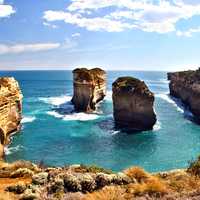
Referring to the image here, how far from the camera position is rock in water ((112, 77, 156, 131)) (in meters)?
60.1

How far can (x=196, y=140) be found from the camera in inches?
2055

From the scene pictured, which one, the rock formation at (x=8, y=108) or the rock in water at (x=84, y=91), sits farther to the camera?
the rock in water at (x=84, y=91)

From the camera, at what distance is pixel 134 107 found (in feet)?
199

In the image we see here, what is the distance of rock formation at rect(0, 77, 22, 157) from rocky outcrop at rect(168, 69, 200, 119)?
32407mm

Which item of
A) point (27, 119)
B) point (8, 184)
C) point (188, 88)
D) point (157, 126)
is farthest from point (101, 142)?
point (188, 88)

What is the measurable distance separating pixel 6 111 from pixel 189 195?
3997cm

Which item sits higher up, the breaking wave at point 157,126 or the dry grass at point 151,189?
the dry grass at point 151,189

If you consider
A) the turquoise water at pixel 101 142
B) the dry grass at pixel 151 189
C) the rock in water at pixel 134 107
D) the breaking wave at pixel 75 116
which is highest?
the dry grass at pixel 151 189

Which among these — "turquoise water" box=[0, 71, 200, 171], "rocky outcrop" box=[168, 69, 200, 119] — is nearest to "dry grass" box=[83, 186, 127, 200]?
"turquoise water" box=[0, 71, 200, 171]

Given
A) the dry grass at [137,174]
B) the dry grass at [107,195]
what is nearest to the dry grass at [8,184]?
the dry grass at [107,195]

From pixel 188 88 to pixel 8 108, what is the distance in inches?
1786

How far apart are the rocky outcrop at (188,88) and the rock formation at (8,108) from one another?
32407mm

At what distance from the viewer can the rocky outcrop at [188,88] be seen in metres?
74.8

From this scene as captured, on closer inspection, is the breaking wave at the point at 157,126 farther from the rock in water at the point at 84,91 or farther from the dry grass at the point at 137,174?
the dry grass at the point at 137,174
